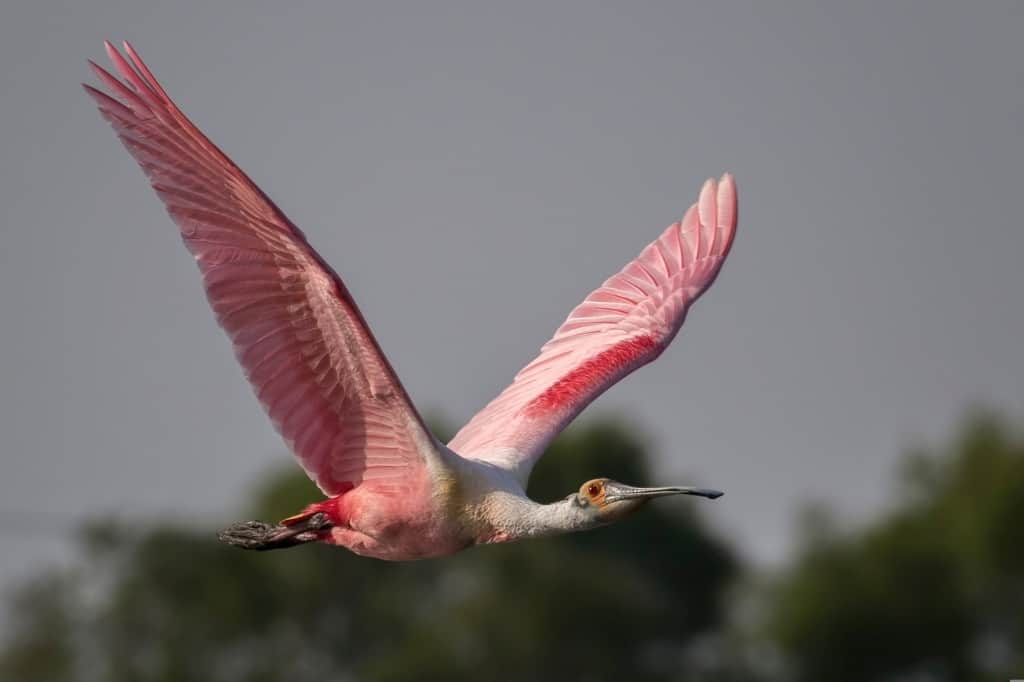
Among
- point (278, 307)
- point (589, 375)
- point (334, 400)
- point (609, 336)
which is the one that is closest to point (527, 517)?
point (334, 400)

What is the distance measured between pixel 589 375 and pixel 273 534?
2570 mm

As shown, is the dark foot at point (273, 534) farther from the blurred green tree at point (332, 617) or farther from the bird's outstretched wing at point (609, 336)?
the blurred green tree at point (332, 617)

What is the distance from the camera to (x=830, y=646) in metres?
64.1

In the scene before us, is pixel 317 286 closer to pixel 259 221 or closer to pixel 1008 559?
pixel 259 221

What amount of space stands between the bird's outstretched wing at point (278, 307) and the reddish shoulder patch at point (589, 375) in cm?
198

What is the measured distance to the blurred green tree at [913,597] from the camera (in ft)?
208

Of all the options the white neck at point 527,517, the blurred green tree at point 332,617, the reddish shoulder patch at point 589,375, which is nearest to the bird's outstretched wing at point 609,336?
the reddish shoulder patch at point 589,375

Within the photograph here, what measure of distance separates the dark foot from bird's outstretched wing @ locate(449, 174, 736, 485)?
1.24 m

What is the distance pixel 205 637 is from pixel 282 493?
6534mm

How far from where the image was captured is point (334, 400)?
15211 millimetres

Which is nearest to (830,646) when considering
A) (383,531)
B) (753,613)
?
(753,613)

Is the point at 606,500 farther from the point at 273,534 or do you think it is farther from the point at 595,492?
the point at 273,534

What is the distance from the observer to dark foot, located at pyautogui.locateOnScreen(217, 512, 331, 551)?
15844 mm

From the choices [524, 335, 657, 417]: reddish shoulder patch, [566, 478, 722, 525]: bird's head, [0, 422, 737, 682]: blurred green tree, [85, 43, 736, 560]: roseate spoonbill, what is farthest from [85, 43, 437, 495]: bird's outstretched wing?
[0, 422, 737, 682]: blurred green tree
